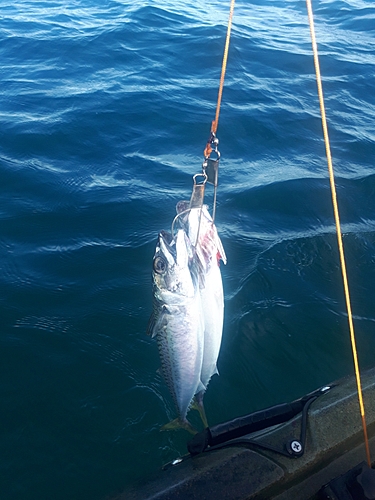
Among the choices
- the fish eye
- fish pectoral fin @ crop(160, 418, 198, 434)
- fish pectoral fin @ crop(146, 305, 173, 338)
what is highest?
the fish eye

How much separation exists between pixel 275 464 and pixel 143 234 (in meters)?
3.94

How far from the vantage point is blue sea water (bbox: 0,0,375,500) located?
13.1ft

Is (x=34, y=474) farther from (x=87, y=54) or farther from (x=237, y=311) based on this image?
(x=87, y=54)

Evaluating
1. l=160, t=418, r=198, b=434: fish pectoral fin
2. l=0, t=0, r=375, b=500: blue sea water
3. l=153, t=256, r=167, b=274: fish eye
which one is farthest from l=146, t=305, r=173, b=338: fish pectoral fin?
l=160, t=418, r=198, b=434: fish pectoral fin

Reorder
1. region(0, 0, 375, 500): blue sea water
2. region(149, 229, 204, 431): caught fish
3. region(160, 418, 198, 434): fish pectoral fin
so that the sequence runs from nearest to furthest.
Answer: region(149, 229, 204, 431): caught fish → region(160, 418, 198, 434): fish pectoral fin → region(0, 0, 375, 500): blue sea water

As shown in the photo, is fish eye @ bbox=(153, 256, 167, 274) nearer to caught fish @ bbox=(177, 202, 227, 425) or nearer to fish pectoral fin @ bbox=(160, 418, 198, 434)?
caught fish @ bbox=(177, 202, 227, 425)

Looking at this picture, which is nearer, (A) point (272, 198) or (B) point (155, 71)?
(A) point (272, 198)

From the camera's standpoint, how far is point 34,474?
11.7 feet

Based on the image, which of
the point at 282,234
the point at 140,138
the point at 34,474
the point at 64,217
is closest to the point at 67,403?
the point at 34,474

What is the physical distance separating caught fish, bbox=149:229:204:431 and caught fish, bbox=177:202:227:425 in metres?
0.06

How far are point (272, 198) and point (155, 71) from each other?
6.85 metres

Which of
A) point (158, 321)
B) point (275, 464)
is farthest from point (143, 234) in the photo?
point (275, 464)

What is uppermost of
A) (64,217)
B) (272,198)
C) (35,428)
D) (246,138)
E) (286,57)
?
(286,57)

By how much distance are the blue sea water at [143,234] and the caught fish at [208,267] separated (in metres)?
0.86
